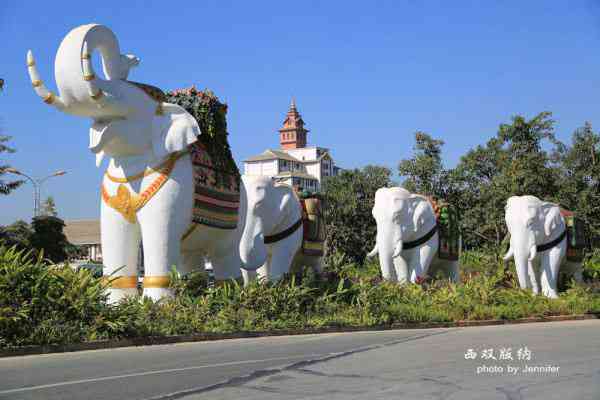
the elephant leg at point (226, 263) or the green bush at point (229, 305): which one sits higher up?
the elephant leg at point (226, 263)

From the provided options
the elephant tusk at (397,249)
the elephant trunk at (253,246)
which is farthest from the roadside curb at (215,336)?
the elephant tusk at (397,249)

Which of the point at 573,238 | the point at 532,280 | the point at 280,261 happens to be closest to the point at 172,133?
the point at 280,261

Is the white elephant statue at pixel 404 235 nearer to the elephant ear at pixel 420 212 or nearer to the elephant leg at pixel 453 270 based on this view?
the elephant ear at pixel 420 212

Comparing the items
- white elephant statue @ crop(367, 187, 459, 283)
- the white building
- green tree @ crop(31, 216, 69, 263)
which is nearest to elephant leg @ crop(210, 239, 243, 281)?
white elephant statue @ crop(367, 187, 459, 283)

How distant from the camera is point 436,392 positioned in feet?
22.9

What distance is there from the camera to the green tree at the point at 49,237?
104 feet

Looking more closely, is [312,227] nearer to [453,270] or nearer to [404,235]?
[404,235]

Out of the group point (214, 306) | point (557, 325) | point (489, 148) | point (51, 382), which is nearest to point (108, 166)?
point (214, 306)

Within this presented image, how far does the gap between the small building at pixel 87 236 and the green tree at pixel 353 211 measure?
30523mm

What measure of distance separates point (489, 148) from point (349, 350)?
2530 centimetres

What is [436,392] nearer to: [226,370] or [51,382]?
[226,370]

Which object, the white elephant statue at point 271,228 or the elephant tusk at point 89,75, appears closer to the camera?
the elephant tusk at point 89,75

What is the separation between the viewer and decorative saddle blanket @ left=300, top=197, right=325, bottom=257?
17344 mm

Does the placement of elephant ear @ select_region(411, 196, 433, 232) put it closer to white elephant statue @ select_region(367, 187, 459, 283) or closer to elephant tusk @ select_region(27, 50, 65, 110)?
white elephant statue @ select_region(367, 187, 459, 283)
